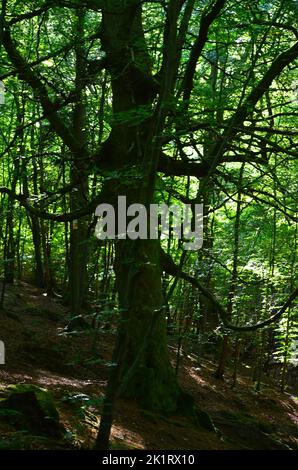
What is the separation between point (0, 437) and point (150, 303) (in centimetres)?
344

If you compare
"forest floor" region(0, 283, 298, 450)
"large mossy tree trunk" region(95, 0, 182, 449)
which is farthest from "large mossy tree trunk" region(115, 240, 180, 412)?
"forest floor" region(0, 283, 298, 450)

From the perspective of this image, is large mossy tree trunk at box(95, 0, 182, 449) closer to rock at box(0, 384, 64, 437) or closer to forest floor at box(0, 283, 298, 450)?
forest floor at box(0, 283, 298, 450)

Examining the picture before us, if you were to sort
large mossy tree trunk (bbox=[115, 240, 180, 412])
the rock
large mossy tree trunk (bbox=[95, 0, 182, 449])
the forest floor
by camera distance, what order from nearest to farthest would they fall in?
the rock → the forest floor → large mossy tree trunk (bbox=[95, 0, 182, 449]) → large mossy tree trunk (bbox=[115, 240, 180, 412])

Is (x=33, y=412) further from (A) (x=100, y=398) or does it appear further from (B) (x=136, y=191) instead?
(B) (x=136, y=191)

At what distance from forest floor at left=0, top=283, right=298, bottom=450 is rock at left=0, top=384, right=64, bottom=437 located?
0.13 m

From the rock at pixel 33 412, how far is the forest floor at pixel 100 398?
0.13 m

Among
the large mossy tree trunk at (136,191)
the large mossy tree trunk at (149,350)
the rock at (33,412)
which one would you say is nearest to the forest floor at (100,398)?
the rock at (33,412)

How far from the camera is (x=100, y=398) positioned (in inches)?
134

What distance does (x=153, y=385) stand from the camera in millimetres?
6754

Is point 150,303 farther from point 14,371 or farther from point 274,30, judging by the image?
point 274,30

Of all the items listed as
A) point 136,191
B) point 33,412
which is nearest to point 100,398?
point 33,412

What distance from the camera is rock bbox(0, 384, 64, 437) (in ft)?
14.2

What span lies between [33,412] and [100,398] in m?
1.37

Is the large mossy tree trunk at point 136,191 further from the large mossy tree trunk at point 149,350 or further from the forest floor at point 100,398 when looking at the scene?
the forest floor at point 100,398
